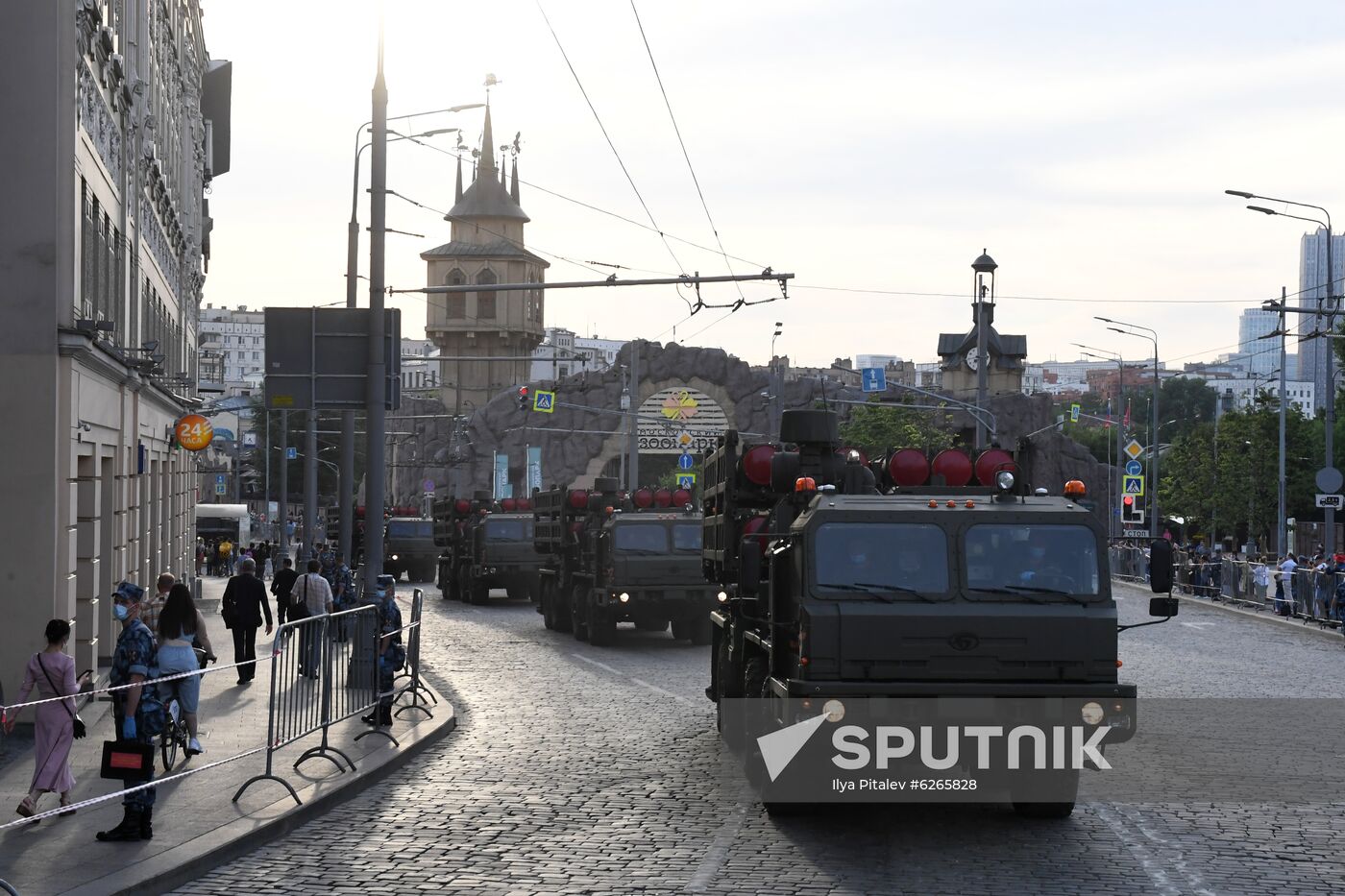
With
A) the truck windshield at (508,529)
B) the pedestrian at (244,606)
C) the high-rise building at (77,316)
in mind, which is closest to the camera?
the high-rise building at (77,316)

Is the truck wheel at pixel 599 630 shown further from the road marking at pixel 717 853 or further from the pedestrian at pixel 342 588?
the road marking at pixel 717 853

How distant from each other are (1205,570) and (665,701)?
92.1ft

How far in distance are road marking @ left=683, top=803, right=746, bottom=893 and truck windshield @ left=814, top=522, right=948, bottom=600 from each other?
5.30 feet

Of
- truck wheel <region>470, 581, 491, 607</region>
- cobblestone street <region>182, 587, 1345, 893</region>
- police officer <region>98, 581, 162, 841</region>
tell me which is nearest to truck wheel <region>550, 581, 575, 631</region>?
truck wheel <region>470, 581, 491, 607</region>

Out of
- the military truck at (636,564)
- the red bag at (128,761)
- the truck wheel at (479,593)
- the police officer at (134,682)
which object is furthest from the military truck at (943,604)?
the truck wheel at (479,593)

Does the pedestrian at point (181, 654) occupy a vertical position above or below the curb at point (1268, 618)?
above

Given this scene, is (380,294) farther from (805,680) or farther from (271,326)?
(805,680)

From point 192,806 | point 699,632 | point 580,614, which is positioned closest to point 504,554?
point 580,614

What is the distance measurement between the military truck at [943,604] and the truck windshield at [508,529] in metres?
30.3

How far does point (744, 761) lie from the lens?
46.3ft

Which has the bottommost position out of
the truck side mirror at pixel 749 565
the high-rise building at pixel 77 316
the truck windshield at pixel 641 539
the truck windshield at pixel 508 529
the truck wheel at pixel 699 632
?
the truck wheel at pixel 699 632

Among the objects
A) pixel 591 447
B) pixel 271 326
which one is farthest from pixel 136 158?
pixel 591 447

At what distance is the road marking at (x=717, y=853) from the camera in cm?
962

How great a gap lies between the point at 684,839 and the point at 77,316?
10190 mm
